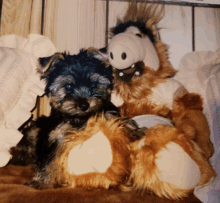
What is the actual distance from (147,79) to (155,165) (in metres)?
0.50

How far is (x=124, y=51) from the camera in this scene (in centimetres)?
87

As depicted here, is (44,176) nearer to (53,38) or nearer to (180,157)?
(180,157)

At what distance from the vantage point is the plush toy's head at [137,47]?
89cm

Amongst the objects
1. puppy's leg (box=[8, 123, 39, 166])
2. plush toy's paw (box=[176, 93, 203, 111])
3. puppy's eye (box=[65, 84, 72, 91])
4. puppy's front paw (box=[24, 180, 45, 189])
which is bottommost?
puppy's front paw (box=[24, 180, 45, 189])

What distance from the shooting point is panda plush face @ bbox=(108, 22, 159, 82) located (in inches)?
34.7

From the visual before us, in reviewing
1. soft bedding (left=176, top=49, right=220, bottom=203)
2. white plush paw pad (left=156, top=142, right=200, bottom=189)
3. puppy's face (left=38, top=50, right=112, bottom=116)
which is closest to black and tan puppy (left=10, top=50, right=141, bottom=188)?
puppy's face (left=38, top=50, right=112, bottom=116)

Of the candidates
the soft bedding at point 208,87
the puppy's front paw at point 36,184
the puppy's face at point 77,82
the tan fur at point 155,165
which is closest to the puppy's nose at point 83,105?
the puppy's face at point 77,82

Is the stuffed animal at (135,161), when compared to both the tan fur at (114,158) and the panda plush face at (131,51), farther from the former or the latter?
the panda plush face at (131,51)

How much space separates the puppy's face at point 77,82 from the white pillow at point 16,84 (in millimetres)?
165

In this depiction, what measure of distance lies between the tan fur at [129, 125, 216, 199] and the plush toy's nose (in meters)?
0.39

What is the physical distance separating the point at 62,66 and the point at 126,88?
391mm

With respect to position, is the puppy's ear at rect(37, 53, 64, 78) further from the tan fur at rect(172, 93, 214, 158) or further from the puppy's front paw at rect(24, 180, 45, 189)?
the tan fur at rect(172, 93, 214, 158)

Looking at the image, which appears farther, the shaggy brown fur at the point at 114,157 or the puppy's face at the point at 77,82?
the puppy's face at the point at 77,82

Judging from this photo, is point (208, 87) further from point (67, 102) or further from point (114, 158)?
point (67, 102)
